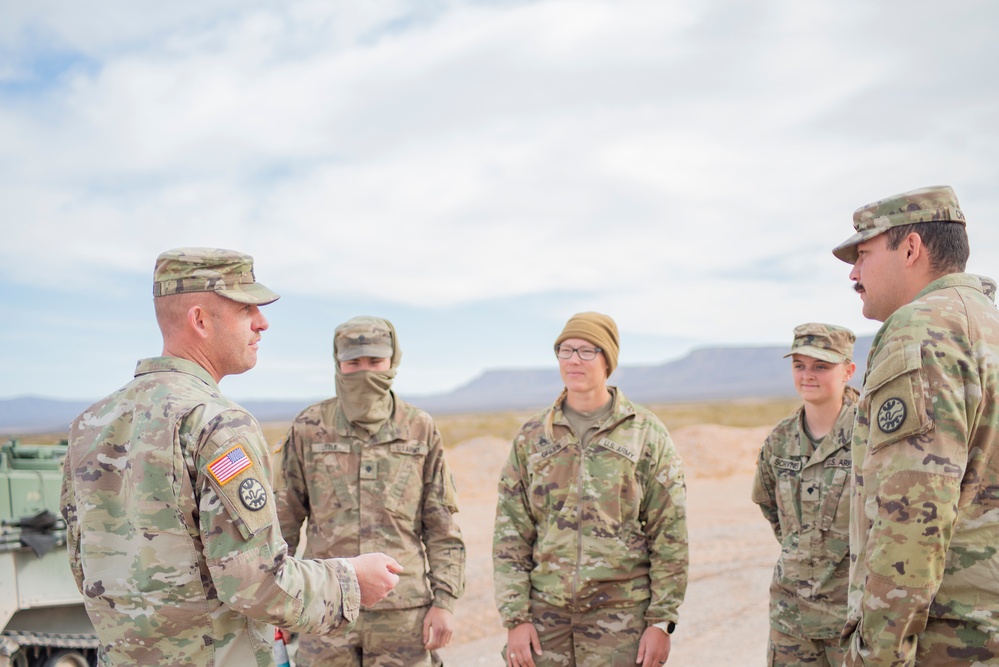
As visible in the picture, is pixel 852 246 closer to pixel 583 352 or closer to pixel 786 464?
pixel 583 352

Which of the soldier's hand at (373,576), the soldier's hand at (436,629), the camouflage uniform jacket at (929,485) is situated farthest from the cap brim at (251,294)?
the soldier's hand at (436,629)

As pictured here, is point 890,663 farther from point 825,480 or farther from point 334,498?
point 334,498

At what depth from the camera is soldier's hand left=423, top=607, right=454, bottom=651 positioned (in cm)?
469

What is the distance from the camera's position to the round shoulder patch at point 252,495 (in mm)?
2711

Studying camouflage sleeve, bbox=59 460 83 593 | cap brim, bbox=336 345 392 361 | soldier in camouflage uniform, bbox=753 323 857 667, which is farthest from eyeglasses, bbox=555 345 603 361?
camouflage sleeve, bbox=59 460 83 593

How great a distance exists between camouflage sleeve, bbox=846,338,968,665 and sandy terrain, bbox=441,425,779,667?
484 cm

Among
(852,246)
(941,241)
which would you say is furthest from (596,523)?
(941,241)

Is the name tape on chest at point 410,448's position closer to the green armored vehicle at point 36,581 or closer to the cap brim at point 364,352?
the cap brim at point 364,352

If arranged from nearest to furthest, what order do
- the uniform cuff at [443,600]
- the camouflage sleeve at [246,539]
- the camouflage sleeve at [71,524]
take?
1. the camouflage sleeve at [246,539]
2. the camouflage sleeve at [71,524]
3. the uniform cuff at [443,600]

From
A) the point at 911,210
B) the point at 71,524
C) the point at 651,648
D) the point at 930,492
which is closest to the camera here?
the point at 930,492

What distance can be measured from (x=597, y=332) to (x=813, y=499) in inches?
59.3

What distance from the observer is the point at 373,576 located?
2994 millimetres

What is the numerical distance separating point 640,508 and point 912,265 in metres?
2.00

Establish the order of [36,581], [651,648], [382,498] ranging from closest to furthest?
[651,648], [382,498], [36,581]
